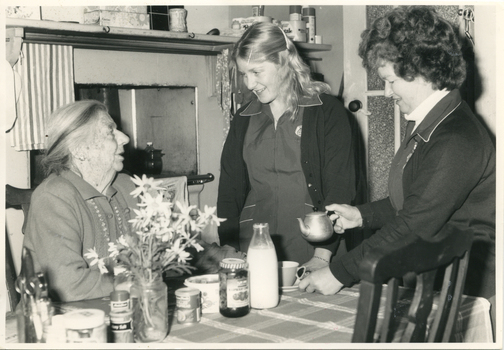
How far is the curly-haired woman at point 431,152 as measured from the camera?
1.32m

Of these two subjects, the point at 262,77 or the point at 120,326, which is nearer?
the point at 120,326

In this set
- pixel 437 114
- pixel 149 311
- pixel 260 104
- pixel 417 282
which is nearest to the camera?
pixel 417 282

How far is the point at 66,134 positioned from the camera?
1690 millimetres

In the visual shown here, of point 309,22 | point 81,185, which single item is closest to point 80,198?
point 81,185

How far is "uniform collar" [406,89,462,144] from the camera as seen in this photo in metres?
1.42

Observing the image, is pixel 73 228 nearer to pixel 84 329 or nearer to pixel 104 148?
pixel 104 148

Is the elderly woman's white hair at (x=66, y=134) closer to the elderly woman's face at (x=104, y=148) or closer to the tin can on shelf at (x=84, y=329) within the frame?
the elderly woman's face at (x=104, y=148)

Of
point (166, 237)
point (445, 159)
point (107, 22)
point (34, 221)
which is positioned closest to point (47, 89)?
point (107, 22)

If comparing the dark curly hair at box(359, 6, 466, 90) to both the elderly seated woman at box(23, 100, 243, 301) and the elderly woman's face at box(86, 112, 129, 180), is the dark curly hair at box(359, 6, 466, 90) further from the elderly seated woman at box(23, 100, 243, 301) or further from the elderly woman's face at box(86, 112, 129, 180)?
the elderly woman's face at box(86, 112, 129, 180)

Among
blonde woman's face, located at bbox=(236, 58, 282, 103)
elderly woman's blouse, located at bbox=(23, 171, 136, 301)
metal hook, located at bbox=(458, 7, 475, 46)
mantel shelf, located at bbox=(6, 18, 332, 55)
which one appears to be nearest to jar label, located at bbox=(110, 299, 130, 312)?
elderly woman's blouse, located at bbox=(23, 171, 136, 301)

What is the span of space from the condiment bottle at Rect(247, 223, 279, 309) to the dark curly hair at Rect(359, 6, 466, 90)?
1.95 feet

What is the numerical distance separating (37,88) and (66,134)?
2.99 ft

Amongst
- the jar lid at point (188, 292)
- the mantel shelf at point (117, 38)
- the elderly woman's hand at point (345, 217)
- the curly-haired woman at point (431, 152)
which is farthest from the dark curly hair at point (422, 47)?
the mantel shelf at point (117, 38)

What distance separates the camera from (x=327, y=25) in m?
3.42
